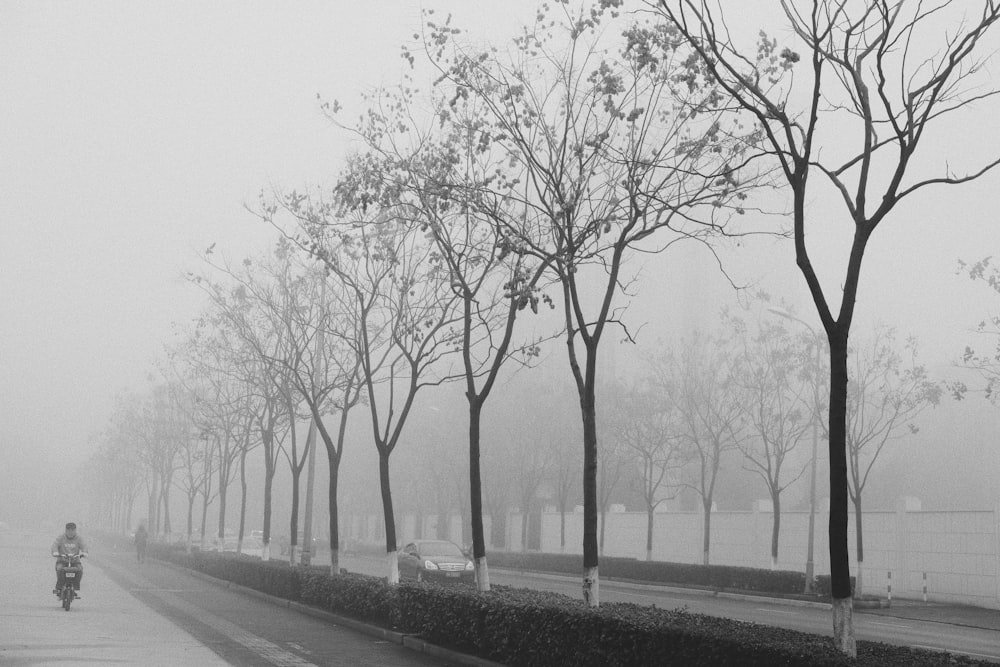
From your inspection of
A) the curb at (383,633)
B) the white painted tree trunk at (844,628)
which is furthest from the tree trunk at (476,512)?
the white painted tree trunk at (844,628)

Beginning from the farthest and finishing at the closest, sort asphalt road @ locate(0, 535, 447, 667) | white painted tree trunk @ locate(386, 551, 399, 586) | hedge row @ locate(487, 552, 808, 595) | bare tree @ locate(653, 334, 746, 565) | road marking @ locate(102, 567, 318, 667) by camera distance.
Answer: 1. bare tree @ locate(653, 334, 746, 565)
2. hedge row @ locate(487, 552, 808, 595)
3. white painted tree trunk @ locate(386, 551, 399, 586)
4. road marking @ locate(102, 567, 318, 667)
5. asphalt road @ locate(0, 535, 447, 667)

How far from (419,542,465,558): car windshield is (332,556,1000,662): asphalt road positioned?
338cm

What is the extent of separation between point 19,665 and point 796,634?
8383mm

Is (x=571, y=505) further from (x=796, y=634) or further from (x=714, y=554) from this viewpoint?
(x=796, y=634)

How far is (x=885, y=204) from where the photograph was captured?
34.5 ft

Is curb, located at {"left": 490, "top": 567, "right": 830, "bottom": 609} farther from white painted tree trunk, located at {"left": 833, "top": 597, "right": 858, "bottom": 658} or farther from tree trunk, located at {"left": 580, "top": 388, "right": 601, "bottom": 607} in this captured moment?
white painted tree trunk, located at {"left": 833, "top": 597, "right": 858, "bottom": 658}

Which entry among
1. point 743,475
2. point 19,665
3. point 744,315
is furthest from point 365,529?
point 19,665

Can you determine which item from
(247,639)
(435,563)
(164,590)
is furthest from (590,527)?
(164,590)

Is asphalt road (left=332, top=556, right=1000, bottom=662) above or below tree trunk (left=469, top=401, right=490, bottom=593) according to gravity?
below

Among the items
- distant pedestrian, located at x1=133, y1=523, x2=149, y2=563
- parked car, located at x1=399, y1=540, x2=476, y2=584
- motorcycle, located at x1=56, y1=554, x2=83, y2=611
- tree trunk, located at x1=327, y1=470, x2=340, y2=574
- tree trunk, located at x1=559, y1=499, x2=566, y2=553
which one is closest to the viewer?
motorcycle, located at x1=56, y1=554, x2=83, y2=611

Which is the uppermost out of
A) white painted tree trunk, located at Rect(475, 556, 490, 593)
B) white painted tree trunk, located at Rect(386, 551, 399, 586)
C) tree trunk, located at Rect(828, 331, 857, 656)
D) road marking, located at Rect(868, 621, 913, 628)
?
tree trunk, located at Rect(828, 331, 857, 656)

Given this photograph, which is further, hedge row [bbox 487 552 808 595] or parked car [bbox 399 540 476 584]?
hedge row [bbox 487 552 808 595]

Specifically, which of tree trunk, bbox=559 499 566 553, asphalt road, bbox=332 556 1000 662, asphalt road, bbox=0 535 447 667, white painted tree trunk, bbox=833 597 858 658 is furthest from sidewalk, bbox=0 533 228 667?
tree trunk, bbox=559 499 566 553

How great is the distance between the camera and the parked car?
32.8 m
